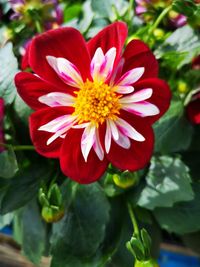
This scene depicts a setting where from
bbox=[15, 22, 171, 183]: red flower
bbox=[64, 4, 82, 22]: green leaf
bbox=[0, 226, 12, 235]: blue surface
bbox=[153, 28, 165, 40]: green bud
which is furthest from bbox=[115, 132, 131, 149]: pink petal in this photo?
bbox=[0, 226, 12, 235]: blue surface

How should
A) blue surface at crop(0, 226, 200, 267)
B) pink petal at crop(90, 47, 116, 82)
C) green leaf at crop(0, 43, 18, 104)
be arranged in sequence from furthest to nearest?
blue surface at crop(0, 226, 200, 267) < green leaf at crop(0, 43, 18, 104) < pink petal at crop(90, 47, 116, 82)

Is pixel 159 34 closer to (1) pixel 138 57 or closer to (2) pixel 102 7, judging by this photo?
(2) pixel 102 7

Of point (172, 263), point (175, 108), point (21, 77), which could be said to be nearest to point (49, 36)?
point (21, 77)

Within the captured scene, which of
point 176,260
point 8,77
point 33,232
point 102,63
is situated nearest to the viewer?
point 102,63

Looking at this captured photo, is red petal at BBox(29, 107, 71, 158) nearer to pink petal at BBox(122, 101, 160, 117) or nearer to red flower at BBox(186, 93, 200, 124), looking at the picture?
pink petal at BBox(122, 101, 160, 117)

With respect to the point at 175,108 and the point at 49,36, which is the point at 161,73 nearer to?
the point at 175,108

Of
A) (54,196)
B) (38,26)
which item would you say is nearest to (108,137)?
(54,196)

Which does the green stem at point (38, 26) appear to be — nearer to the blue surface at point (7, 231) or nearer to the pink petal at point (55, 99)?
the pink petal at point (55, 99)
